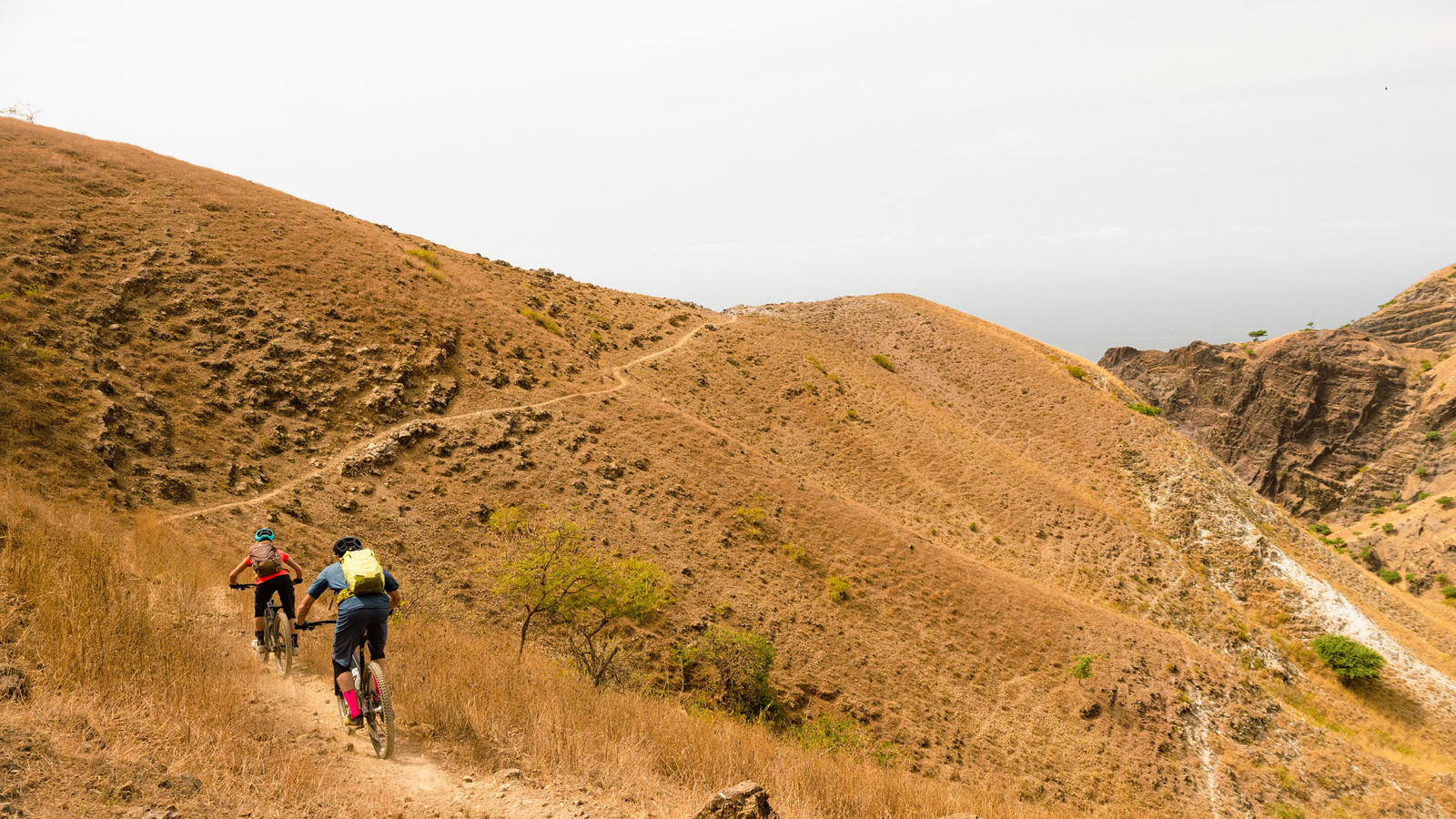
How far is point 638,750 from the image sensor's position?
7547mm

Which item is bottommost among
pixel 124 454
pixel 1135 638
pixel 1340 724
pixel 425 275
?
pixel 1340 724

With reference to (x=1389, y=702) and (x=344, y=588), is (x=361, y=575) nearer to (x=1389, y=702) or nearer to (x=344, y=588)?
(x=344, y=588)

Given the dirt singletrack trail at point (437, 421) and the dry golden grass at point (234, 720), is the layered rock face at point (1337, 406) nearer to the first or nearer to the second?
the dirt singletrack trail at point (437, 421)

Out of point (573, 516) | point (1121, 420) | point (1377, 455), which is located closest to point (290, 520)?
point (573, 516)

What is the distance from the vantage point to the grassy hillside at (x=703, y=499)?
18.3 metres

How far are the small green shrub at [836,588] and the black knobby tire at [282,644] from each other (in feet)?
56.7

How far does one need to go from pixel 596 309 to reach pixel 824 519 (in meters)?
20.3

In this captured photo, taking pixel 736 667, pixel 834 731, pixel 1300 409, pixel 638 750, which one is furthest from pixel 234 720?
pixel 1300 409

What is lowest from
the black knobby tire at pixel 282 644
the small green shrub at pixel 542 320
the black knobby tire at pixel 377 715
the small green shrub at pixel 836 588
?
the small green shrub at pixel 836 588

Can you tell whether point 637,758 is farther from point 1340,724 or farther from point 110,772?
point 1340,724

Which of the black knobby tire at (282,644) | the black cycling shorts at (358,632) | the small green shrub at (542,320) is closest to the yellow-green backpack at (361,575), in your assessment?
the black cycling shorts at (358,632)

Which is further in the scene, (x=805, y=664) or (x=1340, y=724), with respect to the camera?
(x=1340, y=724)

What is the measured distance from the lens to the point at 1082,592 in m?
28.7

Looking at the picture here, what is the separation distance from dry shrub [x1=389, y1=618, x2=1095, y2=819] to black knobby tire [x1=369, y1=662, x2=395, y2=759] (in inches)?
23.0
